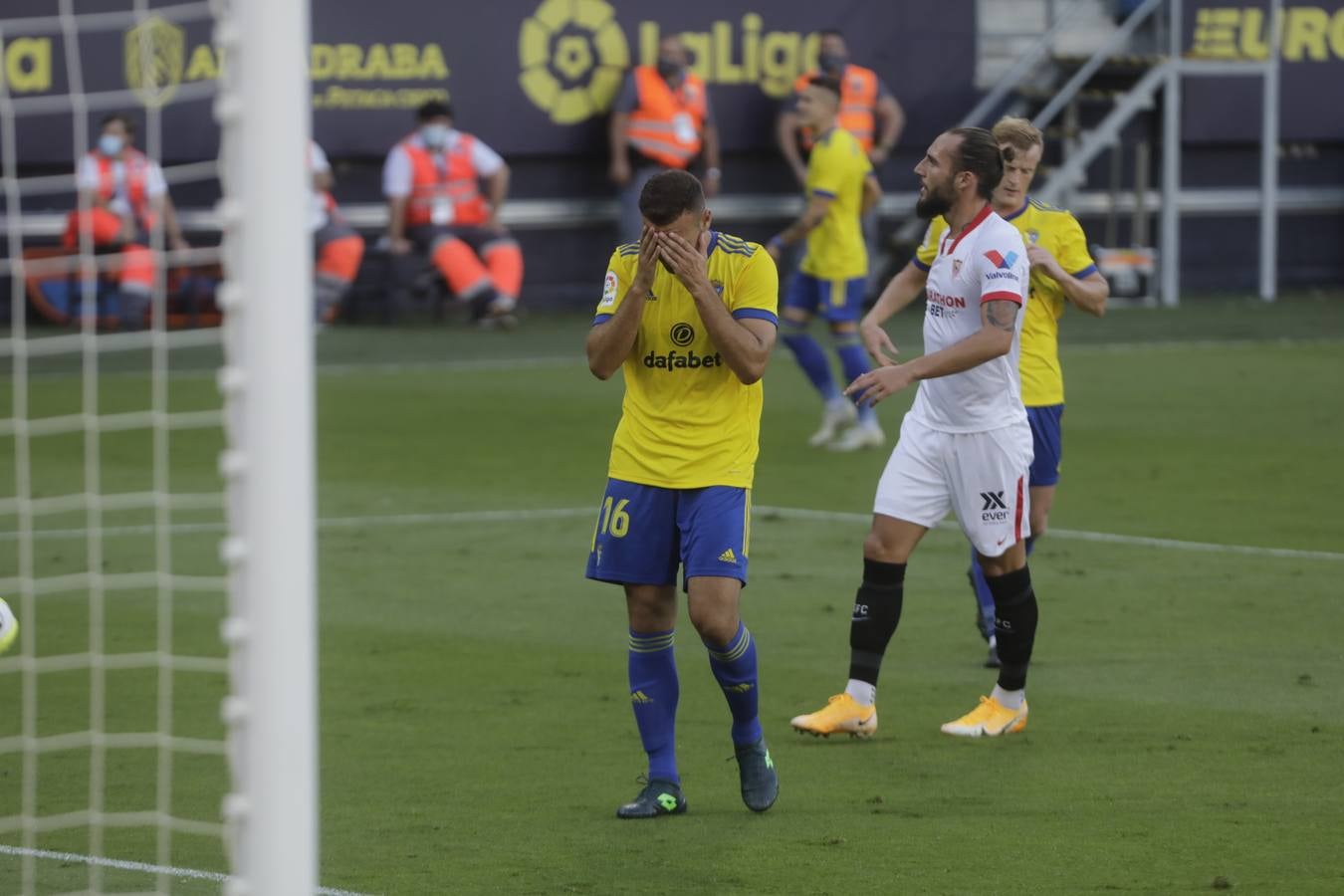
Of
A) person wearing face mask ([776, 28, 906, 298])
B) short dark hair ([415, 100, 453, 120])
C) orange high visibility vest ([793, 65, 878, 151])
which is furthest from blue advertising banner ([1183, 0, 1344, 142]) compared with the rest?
short dark hair ([415, 100, 453, 120])

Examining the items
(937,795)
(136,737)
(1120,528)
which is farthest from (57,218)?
(937,795)

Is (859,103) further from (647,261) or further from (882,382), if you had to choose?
(647,261)

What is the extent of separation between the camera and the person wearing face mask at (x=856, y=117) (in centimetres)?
2147

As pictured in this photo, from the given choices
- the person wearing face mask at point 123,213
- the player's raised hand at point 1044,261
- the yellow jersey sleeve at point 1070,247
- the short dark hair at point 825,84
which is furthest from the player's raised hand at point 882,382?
the person wearing face mask at point 123,213

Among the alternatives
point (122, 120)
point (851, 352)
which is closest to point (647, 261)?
point (851, 352)

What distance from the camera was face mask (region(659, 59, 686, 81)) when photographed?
21078 millimetres

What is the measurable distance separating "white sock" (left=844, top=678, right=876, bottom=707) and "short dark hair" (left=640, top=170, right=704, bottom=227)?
5.98 ft

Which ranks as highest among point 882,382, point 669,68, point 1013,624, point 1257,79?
point 669,68

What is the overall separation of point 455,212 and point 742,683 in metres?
15.8

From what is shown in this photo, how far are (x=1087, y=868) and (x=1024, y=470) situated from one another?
1738mm

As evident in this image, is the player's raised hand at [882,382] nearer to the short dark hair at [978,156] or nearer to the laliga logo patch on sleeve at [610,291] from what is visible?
the short dark hair at [978,156]

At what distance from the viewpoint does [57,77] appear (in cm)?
2083

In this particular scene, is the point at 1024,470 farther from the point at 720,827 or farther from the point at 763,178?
the point at 763,178

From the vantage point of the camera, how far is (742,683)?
6.03 m
